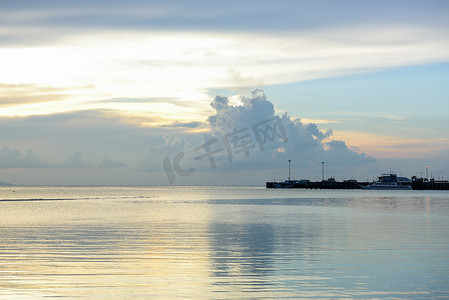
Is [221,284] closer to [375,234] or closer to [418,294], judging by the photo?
[418,294]

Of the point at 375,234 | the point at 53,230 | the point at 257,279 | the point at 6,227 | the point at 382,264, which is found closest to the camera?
the point at 257,279

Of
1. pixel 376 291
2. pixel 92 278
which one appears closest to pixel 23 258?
pixel 92 278

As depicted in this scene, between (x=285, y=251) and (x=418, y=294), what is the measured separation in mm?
12707

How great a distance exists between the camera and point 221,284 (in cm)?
2177

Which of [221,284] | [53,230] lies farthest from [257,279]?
[53,230]

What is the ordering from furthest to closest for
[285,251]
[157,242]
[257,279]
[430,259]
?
[157,242]
[285,251]
[430,259]
[257,279]

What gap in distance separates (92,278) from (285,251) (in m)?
13.1

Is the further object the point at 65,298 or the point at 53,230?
the point at 53,230

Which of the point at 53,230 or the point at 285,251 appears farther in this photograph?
the point at 53,230

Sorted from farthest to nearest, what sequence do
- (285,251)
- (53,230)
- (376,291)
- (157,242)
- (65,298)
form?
1. (53,230)
2. (157,242)
3. (285,251)
4. (376,291)
5. (65,298)

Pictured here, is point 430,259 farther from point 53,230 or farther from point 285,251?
point 53,230

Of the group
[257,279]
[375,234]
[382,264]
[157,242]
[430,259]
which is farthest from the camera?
[375,234]

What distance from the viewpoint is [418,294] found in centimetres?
2003

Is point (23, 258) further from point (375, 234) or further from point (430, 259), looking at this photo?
point (375, 234)
